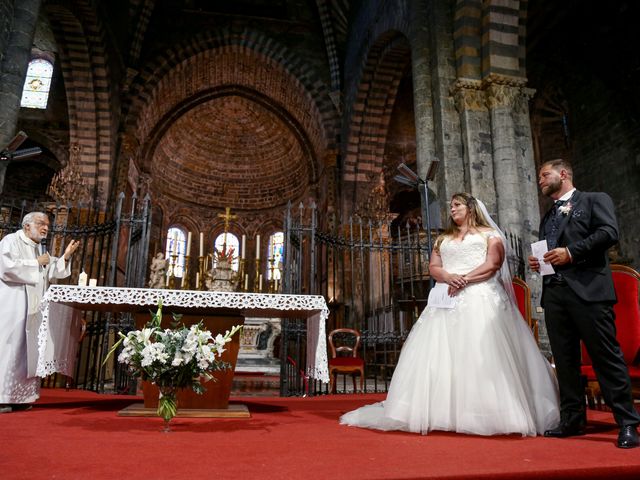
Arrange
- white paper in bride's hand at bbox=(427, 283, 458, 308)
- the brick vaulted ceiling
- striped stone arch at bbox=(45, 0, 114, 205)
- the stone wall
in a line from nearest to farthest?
white paper in bride's hand at bbox=(427, 283, 458, 308) → the stone wall → striped stone arch at bbox=(45, 0, 114, 205) → the brick vaulted ceiling

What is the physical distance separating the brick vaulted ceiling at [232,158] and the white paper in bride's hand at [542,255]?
15.5 meters

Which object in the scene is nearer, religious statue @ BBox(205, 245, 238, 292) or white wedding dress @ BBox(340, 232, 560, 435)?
white wedding dress @ BBox(340, 232, 560, 435)

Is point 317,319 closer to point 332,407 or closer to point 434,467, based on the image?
point 332,407

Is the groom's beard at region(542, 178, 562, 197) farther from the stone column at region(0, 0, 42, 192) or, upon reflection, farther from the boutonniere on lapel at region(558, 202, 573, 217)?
the stone column at region(0, 0, 42, 192)

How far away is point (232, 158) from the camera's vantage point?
19.9 metres

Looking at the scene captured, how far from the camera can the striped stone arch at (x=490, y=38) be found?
880cm

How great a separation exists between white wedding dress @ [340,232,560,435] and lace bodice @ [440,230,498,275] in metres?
0.17

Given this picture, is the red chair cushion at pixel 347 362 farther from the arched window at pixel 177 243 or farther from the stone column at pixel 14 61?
the arched window at pixel 177 243

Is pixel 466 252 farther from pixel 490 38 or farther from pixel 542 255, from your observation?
pixel 490 38

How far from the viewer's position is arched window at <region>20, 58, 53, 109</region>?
1583cm

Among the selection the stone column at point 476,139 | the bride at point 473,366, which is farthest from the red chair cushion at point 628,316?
the stone column at point 476,139

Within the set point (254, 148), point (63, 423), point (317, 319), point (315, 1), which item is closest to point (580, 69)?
point (315, 1)

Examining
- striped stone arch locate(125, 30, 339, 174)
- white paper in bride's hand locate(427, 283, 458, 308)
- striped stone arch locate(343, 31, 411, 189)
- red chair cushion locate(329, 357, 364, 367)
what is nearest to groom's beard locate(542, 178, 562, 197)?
white paper in bride's hand locate(427, 283, 458, 308)

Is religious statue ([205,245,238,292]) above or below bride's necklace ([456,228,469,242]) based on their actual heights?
above
